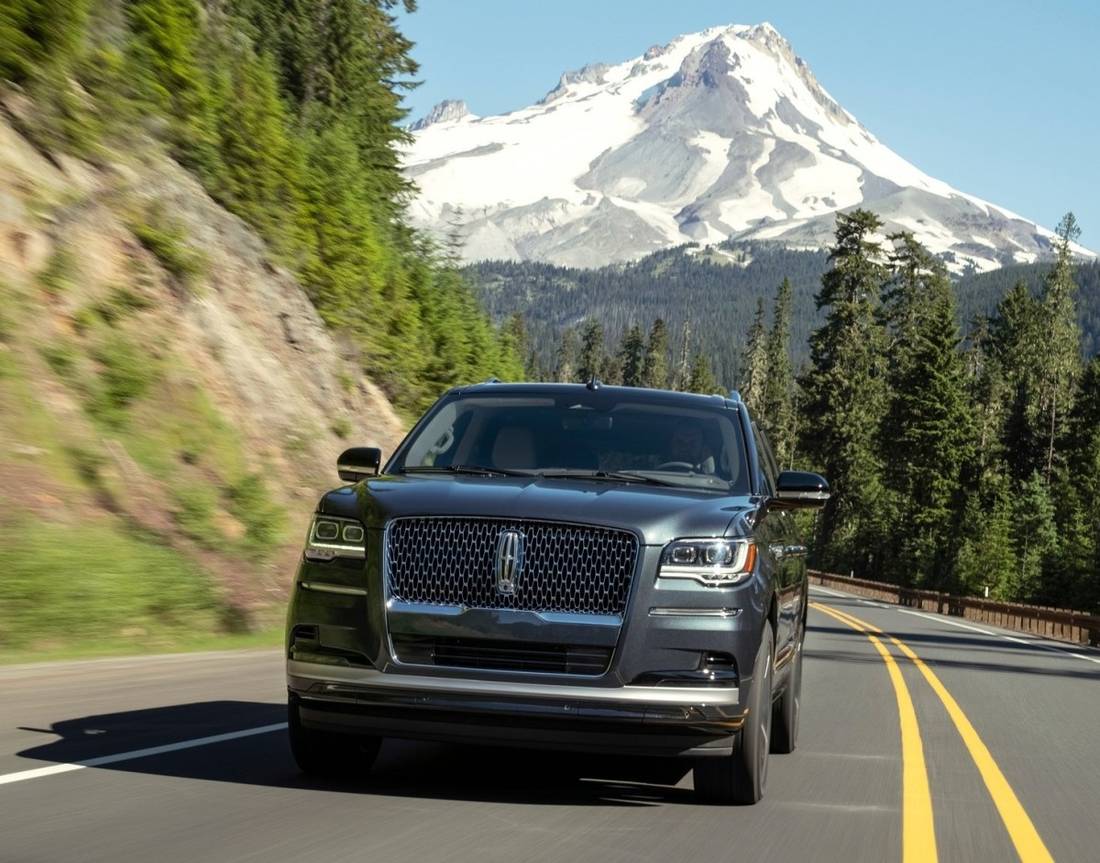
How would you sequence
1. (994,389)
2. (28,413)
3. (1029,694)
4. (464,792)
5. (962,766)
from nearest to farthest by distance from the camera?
(464,792), (962,766), (28,413), (1029,694), (994,389)

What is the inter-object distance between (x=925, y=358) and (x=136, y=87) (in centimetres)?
6915

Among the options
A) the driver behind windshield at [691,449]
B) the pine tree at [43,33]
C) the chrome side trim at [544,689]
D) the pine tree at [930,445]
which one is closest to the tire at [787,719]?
the driver behind windshield at [691,449]

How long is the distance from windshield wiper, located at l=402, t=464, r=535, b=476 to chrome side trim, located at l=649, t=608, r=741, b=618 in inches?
52.8

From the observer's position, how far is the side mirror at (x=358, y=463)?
7965 millimetres

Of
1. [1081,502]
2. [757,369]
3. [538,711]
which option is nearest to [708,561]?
[538,711]

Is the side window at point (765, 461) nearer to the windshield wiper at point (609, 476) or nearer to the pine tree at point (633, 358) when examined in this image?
the windshield wiper at point (609, 476)

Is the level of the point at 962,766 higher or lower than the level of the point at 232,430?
lower

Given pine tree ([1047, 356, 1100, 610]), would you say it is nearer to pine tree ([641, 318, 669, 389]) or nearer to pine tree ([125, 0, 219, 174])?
pine tree ([125, 0, 219, 174])

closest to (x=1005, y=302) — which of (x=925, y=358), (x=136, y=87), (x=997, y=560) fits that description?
(x=925, y=358)

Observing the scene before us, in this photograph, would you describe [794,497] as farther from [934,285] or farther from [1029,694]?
[934,285]

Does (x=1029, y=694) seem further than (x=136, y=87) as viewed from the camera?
No

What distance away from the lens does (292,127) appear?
28.6 m

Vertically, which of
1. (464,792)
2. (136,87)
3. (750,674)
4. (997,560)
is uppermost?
(136,87)

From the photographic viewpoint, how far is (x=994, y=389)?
123 m
